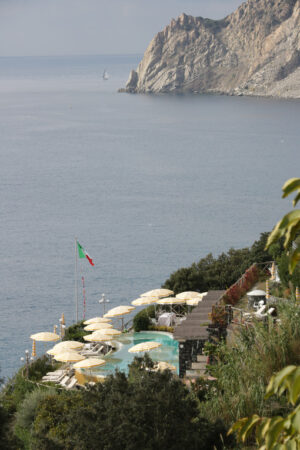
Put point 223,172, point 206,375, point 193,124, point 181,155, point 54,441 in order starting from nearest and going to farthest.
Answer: point 54,441, point 206,375, point 223,172, point 181,155, point 193,124

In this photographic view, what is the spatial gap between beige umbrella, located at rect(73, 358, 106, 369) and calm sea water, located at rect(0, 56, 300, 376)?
1504cm

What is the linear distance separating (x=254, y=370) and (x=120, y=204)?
79252 mm

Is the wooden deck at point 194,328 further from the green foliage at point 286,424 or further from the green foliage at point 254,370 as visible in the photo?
the green foliage at point 286,424

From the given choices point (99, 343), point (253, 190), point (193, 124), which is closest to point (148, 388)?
point (99, 343)

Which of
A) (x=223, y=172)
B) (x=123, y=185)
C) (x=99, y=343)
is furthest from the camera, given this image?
(x=223, y=172)

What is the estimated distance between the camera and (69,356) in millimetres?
28766

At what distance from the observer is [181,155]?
5266 inches

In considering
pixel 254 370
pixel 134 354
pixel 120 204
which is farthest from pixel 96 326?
pixel 120 204

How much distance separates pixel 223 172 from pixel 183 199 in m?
21.7

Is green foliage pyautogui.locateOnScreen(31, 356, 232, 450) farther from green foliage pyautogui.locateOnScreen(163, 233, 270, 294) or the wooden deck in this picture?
green foliage pyautogui.locateOnScreen(163, 233, 270, 294)

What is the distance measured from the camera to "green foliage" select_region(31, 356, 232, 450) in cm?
1252

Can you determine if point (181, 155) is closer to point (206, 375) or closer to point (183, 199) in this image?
point (183, 199)

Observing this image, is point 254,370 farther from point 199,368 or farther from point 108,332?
point 108,332

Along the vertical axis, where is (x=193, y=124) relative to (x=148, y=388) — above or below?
above
